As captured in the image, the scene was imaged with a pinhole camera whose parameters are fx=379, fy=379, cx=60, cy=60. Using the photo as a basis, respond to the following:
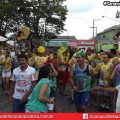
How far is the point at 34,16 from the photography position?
56.8m

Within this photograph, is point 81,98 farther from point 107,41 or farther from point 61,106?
point 107,41

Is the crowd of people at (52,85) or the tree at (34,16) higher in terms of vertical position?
the tree at (34,16)

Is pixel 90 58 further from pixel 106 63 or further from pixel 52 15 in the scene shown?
pixel 52 15

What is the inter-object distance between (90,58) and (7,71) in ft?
9.55

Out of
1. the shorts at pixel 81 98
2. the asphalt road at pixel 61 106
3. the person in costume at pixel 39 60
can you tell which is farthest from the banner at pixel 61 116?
the person in costume at pixel 39 60

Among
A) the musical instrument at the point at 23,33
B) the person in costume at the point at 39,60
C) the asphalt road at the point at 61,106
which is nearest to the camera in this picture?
the asphalt road at the point at 61,106

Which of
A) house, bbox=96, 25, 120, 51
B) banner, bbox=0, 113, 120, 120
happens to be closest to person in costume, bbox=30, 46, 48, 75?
banner, bbox=0, 113, 120, 120

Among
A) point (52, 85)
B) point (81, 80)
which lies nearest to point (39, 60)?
point (52, 85)

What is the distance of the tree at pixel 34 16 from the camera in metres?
55.5

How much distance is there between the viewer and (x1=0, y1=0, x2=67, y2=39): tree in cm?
5553

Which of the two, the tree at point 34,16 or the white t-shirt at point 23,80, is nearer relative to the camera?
the white t-shirt at point 23,80

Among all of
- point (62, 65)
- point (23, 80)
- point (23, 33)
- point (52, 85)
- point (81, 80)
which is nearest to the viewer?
point (23, 80)

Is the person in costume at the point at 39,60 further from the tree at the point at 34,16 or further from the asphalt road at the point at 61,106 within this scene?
the tree at the point at 34,16

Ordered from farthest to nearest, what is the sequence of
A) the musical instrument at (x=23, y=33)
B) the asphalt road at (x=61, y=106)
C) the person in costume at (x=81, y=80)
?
the musical instrument at (x=23, y=33)
the asphalt road at (x=61, y=106)
the person in costume at (x=81, y=80)
